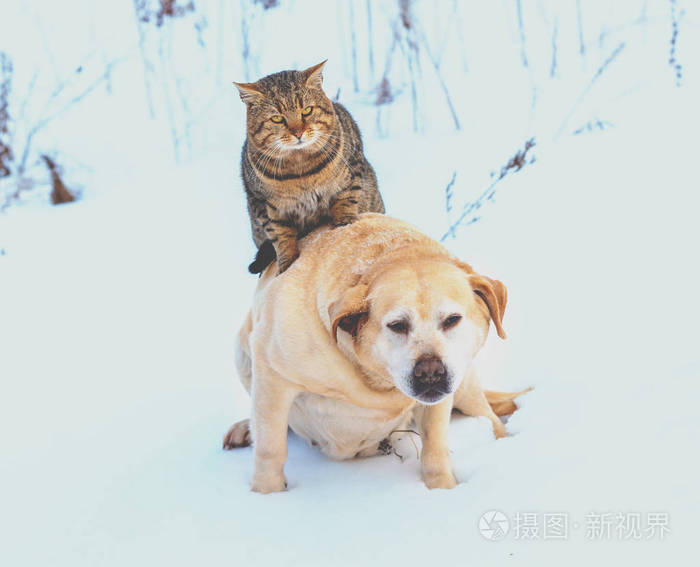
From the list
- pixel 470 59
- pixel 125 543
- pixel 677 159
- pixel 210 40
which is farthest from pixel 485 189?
pixel 210 40

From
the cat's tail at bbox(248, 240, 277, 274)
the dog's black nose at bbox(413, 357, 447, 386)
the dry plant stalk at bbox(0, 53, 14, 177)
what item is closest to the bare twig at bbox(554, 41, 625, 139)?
the cat's tail at bbox(248, 240, 277, 274)

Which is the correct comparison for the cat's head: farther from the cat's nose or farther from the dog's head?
the dog's head

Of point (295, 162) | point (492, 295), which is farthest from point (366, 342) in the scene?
point (295, 162)

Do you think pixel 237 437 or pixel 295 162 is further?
pixel 237 437

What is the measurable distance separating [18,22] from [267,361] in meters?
6.92

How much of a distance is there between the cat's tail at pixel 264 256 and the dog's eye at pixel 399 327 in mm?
993

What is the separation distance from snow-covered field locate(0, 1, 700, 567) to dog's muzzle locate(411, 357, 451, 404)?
36cm

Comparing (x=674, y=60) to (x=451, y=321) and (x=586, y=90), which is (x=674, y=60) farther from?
(x=451, y=321)

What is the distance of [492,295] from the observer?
2344mm

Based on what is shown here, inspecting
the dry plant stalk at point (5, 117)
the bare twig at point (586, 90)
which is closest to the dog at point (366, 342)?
the bare twig at point (586, 90)

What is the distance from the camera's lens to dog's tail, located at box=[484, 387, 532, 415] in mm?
3123

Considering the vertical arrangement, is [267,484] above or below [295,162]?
below

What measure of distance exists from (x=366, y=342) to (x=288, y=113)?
102 cm

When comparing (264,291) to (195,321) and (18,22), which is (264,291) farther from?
(18,22)
